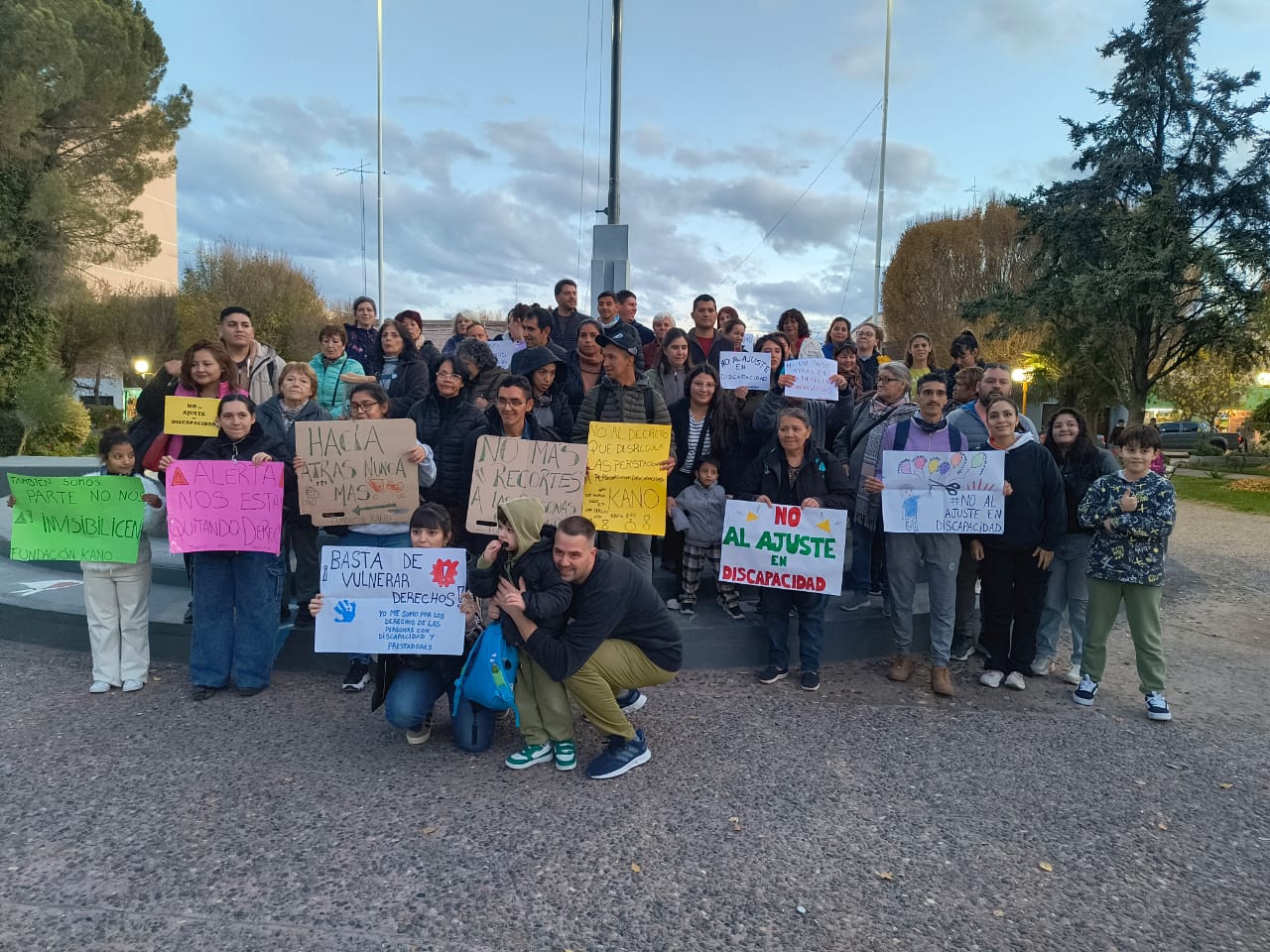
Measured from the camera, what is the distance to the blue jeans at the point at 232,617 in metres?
4.66

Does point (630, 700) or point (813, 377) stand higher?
point (813, 377)

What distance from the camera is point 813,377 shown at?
20.6 feet

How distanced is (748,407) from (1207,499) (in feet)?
62.0

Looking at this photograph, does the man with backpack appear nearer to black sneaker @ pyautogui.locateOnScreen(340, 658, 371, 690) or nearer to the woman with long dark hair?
the woman with long dark hair

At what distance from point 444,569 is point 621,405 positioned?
6.59ft

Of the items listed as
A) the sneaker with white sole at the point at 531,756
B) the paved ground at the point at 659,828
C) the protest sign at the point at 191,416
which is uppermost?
the protest sign at the point at 191,416

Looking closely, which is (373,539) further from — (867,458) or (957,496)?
(957,496)

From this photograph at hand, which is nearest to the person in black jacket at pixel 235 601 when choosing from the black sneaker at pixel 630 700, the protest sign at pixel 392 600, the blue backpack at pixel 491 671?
the protest sign at pixel 392 600

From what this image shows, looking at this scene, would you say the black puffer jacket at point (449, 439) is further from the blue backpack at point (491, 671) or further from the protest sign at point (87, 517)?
the protest sign at point (87, 517)

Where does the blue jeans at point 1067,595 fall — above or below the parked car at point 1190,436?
below

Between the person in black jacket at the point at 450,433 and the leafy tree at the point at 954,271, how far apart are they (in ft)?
107

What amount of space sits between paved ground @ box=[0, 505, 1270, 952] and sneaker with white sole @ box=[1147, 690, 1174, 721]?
8cm

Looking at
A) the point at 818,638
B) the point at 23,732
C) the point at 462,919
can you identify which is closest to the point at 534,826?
the point at 462,919

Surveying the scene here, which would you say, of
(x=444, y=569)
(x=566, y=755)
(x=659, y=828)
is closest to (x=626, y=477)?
(x=444, y=569)
